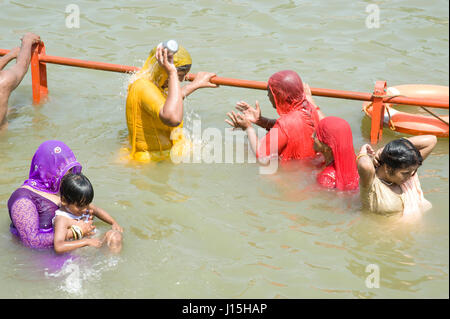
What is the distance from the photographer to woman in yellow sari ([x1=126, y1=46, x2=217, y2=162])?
18.1 feet

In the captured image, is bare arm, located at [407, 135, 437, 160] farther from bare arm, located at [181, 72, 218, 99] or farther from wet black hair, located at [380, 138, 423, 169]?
bare arm, located at [181, 72, 218, 99]

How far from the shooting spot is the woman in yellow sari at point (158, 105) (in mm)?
5508

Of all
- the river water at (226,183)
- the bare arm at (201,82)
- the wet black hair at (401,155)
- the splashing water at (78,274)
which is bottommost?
the splashing water at (78,274)

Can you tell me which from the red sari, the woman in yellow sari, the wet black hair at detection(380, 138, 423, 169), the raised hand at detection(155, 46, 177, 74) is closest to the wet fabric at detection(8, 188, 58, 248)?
the woman in yellow sari

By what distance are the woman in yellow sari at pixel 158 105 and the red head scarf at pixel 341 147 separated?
1.34 metres

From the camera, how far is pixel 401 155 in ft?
15.7

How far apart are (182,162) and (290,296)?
2.28m

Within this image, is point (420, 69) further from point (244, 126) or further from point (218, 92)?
point (244, 126)

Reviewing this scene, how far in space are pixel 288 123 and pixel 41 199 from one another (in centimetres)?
245

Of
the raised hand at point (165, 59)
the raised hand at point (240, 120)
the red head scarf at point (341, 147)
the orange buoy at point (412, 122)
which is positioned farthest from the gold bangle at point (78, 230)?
the orange buoy at point (412, 122)

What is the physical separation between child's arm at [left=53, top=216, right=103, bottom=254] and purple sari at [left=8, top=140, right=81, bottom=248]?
149 mm

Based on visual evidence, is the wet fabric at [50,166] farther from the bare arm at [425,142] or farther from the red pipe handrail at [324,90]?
the bare arm at [425,142]

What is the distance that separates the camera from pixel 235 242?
17.2ft
